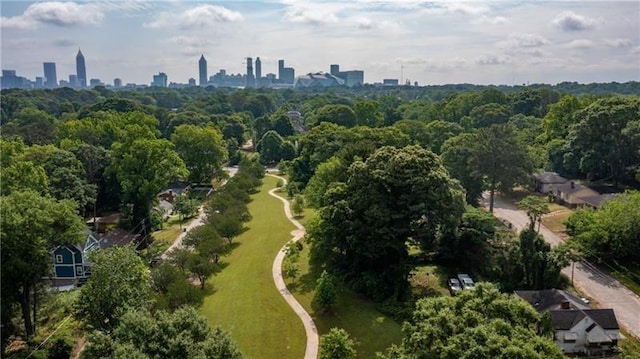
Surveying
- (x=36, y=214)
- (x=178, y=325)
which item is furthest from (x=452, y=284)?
(x=36, y=214)

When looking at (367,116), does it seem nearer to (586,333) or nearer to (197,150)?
(197,150)

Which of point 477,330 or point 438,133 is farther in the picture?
point 438,133

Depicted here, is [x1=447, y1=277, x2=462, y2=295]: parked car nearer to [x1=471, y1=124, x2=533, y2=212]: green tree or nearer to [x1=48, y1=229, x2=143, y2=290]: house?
[x1=471, y1=124, x2=533, y2=212]: green tree

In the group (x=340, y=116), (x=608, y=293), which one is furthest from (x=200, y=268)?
(x=340, y=116)

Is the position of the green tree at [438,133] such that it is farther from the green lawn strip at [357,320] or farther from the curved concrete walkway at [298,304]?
the green lawn strip at [357,320]

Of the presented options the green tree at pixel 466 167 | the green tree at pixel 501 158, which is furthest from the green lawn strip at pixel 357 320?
the green tree at pixel 501 158

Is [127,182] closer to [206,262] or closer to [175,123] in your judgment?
[206,262]

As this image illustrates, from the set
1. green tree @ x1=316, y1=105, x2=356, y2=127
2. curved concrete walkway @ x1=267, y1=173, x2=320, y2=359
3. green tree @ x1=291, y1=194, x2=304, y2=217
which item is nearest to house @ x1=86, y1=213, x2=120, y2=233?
green tree @ x1=291, y1=194, x2=304, y2=217
